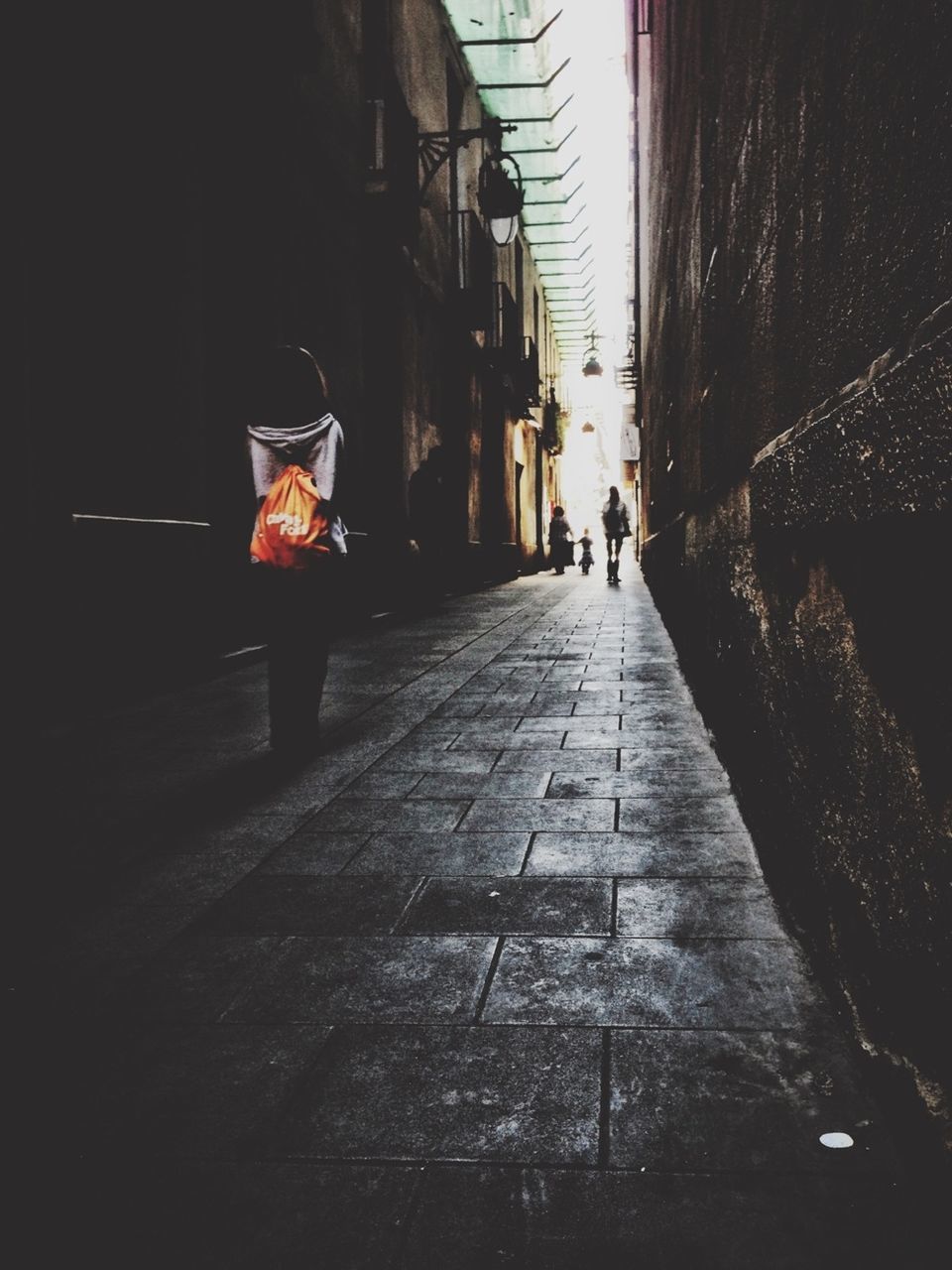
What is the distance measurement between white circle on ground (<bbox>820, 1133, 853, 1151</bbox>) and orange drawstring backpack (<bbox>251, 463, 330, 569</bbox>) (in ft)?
11.2

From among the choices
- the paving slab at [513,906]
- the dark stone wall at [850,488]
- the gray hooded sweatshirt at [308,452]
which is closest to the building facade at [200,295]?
the gray hooded sweatshirt at [308,452]

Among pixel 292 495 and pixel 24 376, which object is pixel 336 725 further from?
pixel 24 376

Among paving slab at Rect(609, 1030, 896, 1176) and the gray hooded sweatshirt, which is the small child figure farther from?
paving slab at Rect(609, 1030, 896, 1176)

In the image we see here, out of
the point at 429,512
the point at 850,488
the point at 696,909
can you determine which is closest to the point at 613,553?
the point at 429,512

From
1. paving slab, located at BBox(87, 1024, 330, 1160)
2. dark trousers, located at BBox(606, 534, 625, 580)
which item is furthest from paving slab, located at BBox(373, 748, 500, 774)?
dark trousers, located at BBox(606, 534, 625, 580)

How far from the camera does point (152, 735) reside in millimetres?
5297

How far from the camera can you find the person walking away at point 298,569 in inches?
183

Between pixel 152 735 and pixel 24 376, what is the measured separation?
210 cm

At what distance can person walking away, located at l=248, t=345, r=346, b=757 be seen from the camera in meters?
4.66

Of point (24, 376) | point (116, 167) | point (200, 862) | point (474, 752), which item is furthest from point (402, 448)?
point (200, 862)

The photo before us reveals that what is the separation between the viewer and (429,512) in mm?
13664

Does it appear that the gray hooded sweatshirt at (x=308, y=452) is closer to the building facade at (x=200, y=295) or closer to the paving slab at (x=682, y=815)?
the building facade at (x=200, y=295)

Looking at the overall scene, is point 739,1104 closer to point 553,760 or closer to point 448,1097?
point 448,1097

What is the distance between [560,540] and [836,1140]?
83.5 feet
